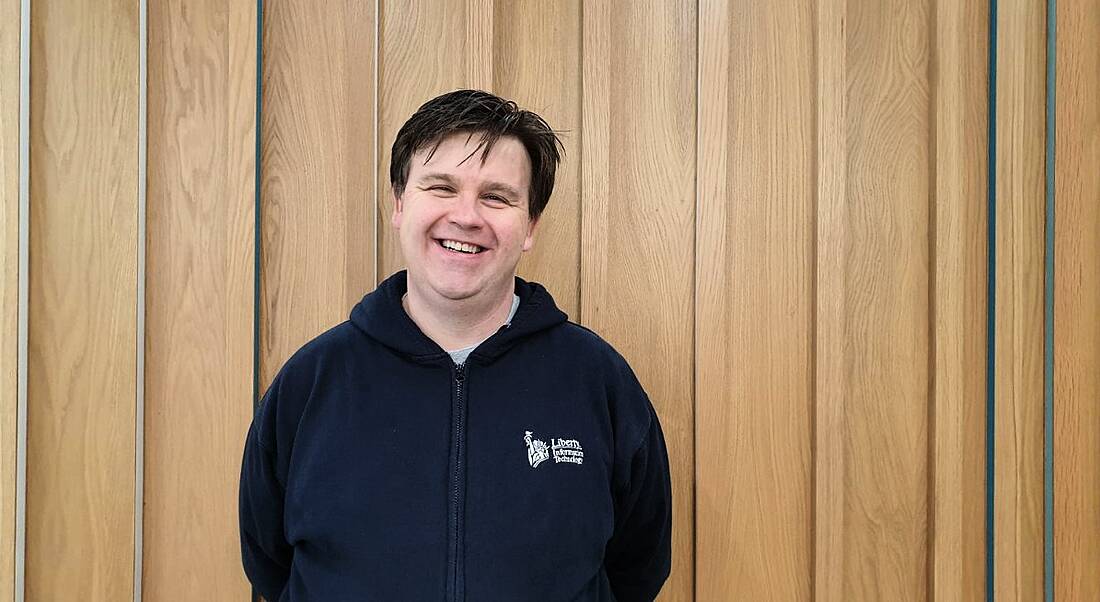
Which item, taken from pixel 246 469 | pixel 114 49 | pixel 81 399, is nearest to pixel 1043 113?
pixel 246 469

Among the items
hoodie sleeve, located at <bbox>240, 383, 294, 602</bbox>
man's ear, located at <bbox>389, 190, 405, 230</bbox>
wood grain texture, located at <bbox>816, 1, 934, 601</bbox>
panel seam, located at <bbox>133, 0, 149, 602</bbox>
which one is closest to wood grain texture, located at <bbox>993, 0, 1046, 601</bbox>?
wood grain texture, located at <bbox>816, 1, 934, 601</bbox>

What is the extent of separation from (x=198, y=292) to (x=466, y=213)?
25.8 inches

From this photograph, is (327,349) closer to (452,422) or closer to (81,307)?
(452,422)

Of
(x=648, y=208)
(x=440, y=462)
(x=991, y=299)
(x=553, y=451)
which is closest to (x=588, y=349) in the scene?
(x=553, y=451)

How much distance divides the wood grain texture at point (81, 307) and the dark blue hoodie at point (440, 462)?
1.20 ft

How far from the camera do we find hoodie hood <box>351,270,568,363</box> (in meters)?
1.31

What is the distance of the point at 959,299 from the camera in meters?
1.68

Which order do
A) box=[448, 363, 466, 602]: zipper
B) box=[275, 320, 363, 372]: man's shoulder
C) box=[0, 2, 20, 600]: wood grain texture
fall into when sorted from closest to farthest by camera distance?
box=[448, 363, 466, 602]: zipper
box=[275, 320, 363, 372]: man's shoulder
box=[0, 2, 20, 600]: wood grain texture

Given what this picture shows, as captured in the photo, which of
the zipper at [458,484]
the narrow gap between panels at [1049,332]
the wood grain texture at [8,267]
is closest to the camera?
the zipper at [458,484]

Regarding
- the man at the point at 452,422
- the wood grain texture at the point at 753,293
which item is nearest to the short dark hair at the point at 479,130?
the man at the point at 452,422

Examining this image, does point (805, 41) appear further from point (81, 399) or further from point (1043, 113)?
point (81, 399)

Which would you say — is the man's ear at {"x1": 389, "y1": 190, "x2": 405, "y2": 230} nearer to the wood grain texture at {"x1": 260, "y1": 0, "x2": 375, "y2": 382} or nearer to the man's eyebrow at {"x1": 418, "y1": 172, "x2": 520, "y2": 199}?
the man's eyebrow at {"x1": 418, "y1": 172, "x2": 520, "y2": 199}

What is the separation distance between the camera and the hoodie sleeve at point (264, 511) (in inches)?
53.1

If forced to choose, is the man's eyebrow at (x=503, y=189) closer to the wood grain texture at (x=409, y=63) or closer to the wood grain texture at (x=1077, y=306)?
the wood grain texture at (x=409, y=63)
